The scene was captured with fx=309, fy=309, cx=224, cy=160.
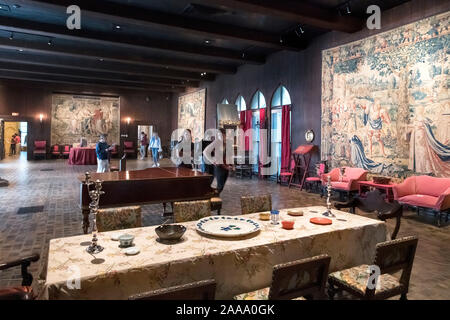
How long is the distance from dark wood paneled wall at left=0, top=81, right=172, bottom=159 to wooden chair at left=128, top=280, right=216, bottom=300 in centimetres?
1894

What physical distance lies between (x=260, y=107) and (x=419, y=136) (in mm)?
6210

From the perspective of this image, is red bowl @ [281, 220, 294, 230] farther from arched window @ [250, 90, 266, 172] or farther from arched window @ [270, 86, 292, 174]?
arched window @ [250, 90, 266, 172]

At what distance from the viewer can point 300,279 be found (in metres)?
1.79

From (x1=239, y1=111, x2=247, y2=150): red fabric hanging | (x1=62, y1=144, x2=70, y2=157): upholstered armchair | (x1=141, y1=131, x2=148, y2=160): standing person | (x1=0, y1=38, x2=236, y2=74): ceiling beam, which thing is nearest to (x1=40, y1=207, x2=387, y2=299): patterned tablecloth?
(x1=239, y1=111, x2=247, y2=150): red fabric hanging

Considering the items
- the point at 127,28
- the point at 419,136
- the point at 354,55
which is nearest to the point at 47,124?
the point at 127,28

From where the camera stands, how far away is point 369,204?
3.42 m

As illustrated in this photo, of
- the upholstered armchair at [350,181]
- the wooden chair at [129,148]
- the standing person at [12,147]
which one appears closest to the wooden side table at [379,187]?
the upholstered armchair at [350,181]

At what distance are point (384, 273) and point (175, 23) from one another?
7.27 metres

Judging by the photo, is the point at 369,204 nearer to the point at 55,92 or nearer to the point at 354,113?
the point at 354,113

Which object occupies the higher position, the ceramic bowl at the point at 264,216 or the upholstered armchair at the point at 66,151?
the upholstered armchair at the point at 66,151

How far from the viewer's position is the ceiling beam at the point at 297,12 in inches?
245

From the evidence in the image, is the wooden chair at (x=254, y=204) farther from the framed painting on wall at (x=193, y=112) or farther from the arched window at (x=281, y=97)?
the framed painting on wall at (x=193, y=112)

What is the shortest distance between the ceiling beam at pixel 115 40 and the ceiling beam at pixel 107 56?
736 millimetres

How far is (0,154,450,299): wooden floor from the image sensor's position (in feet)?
10.9
